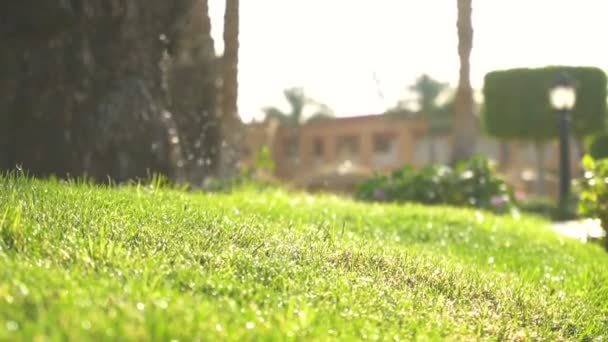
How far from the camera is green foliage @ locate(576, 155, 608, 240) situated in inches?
358

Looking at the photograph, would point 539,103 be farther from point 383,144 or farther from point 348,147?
point 348,147

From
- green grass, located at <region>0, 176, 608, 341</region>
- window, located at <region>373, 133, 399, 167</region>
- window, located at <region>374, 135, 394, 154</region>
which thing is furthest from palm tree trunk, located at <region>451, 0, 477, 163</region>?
window, located at <region>374, 135, 394, 154</region>

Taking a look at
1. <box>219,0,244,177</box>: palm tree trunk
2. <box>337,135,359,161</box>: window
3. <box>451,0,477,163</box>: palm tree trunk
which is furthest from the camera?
<box>337,135,359,161</box>: window

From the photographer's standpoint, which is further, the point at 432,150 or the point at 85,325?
the point at 432,150

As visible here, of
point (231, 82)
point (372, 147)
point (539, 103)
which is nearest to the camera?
point (231, 82)

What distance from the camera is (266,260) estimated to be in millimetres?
4090

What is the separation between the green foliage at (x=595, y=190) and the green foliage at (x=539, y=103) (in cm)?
2025

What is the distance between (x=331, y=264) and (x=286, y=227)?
1310 mm

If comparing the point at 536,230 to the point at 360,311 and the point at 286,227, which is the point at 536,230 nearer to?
the point at 286,227

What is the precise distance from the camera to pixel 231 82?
16609 millimetres

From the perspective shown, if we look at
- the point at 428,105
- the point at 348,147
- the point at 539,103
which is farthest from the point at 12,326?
the point at 428,105

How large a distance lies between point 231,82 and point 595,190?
889 cm

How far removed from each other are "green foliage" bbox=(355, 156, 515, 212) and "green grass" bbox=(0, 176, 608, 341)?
9809mm

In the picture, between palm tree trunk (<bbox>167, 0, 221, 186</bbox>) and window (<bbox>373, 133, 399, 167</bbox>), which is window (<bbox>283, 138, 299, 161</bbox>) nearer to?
window (<bbox>373, 133, 399, 167</bbox>)
